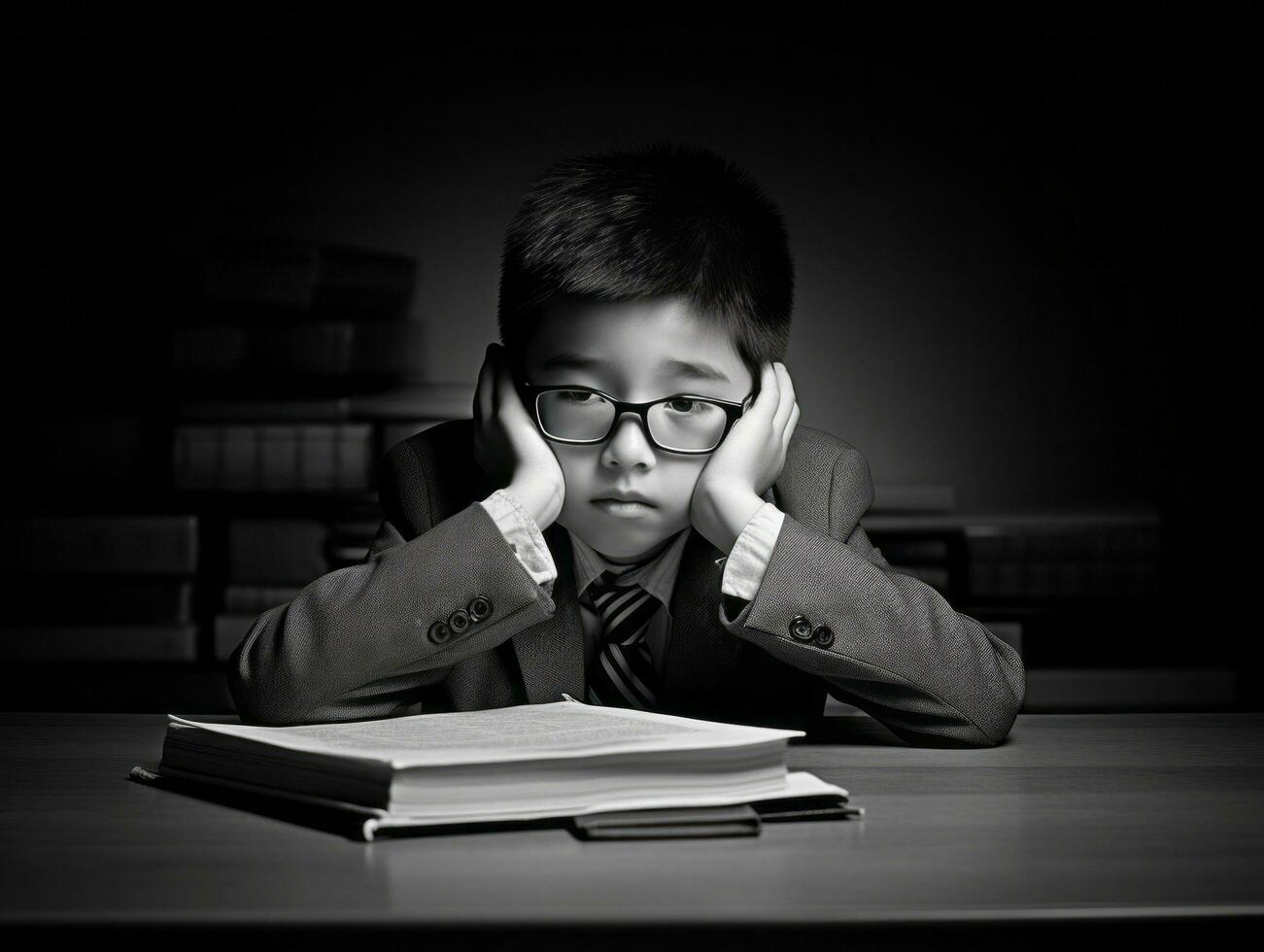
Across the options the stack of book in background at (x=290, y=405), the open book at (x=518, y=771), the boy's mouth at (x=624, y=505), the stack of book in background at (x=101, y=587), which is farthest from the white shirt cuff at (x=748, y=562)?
the stack of book in background at (x=101, y=587)

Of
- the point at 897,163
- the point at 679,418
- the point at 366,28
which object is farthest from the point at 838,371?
the point at 679,418

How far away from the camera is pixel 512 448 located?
45.8 inches

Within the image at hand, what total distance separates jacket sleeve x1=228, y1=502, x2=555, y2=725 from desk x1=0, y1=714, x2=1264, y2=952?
0.24m

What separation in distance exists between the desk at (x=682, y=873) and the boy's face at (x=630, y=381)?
365 millimetres

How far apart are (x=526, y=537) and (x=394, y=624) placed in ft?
0.43

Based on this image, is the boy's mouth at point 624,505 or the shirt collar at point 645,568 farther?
the shirt collar at point 645,568

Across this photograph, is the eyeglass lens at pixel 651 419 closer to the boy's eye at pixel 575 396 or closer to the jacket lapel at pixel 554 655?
the boy's eye at pixel 575 396

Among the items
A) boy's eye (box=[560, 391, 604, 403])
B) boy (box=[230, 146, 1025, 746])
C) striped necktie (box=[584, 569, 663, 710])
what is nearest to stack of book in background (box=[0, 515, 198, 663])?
boy (box=[230, 146, 1025, 746])

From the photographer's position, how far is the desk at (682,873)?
49cm

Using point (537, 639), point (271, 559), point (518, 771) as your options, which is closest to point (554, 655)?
point (537, 639)

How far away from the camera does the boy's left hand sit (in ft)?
3.60

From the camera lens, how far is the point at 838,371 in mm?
3158

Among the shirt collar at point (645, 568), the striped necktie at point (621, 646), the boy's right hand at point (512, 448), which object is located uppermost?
the boy's right hand at point (512, 448)

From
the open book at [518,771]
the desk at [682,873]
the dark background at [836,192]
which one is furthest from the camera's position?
the dark background at [836,192]
